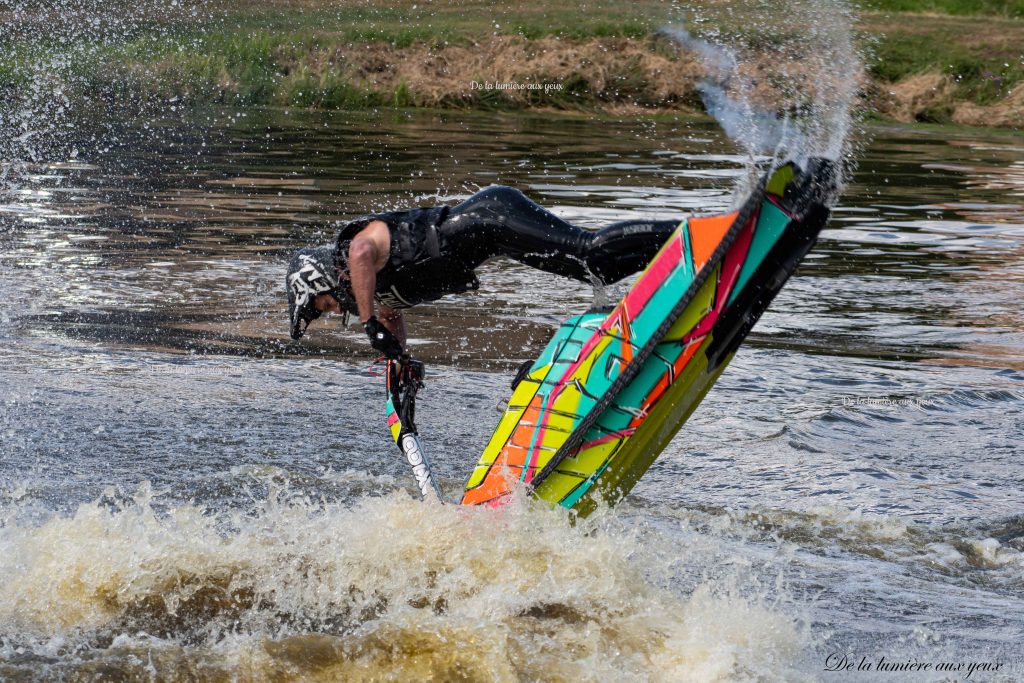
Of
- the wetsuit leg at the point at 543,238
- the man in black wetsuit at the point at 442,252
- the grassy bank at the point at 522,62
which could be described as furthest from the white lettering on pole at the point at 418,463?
the grassy bank at the point at 522,62

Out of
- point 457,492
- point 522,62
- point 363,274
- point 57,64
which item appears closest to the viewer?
point 363,274

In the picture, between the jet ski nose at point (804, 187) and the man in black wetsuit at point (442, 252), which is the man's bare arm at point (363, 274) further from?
the jet ski nose at point (804, 187)

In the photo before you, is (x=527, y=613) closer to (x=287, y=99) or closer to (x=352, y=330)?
(x=352, y=330)

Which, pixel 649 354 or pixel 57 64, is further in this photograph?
pixel 57 64

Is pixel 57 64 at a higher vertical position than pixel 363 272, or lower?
lower

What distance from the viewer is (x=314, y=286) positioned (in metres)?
5.99

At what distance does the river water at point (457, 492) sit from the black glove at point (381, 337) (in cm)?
72

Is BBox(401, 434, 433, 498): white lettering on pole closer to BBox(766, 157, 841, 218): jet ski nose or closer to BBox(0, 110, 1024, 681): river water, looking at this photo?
BBox(0, 110, 1024, 681): river water

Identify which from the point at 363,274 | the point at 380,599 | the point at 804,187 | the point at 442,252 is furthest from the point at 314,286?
the point at 804,187

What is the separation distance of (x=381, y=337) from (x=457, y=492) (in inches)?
42.1

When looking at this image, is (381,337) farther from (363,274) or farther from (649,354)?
(649,354)

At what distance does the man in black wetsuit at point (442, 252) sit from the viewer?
18.6 ft

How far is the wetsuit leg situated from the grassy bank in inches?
975

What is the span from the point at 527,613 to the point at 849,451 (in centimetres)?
303
